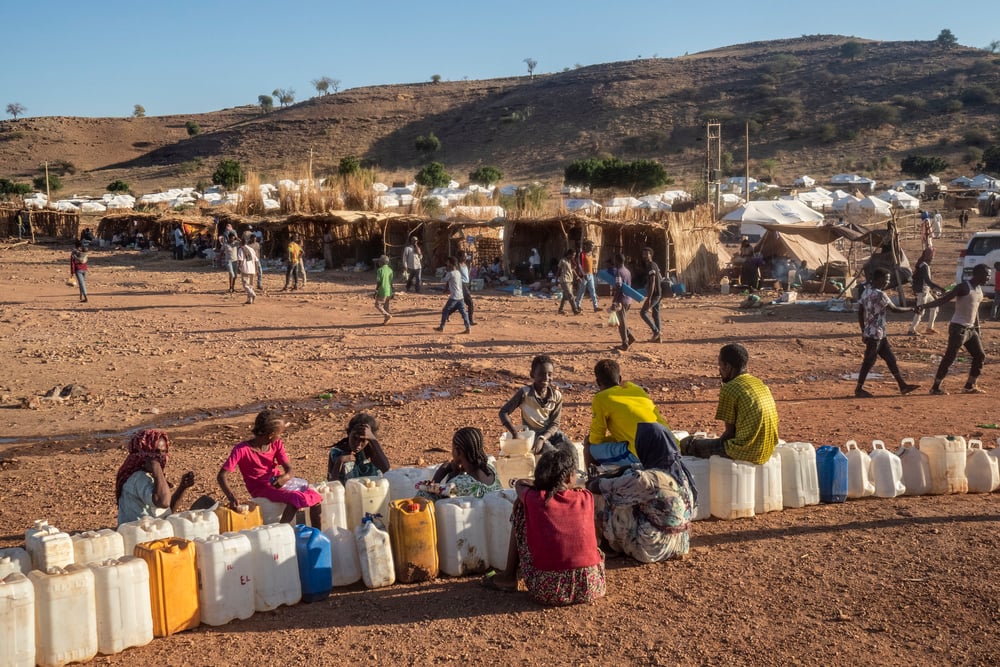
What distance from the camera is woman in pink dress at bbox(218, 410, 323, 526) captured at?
19.2 ft

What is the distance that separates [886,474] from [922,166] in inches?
2132

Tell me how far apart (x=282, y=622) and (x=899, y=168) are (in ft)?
199

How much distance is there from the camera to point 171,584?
4.90 metres

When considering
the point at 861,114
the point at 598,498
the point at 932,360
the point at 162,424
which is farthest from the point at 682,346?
the point at 861,114

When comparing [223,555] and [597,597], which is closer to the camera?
[223,555]

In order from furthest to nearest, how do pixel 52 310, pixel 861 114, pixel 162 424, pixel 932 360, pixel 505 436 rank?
pixel 861 114
pixel 52 310
pixel 932 360
pixel 162 424
pixel 505 436

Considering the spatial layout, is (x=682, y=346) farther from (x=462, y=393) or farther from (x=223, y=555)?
(x=223, y=555)

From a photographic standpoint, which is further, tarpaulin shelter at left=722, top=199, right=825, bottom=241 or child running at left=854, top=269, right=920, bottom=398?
tarpaulin shelter at left=722, top=199, right=825, bottom=241

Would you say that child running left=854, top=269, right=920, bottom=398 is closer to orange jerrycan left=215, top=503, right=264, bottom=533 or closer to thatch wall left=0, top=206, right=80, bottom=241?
orange jerrycan left=215, top=503, right=264, bottom=533

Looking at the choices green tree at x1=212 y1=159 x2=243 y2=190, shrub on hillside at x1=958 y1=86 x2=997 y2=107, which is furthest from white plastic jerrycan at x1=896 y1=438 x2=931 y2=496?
shrub on hillside at x1=958 y1=86 x2=997 y2=107

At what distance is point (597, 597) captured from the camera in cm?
537

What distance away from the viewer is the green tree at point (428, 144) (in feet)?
251

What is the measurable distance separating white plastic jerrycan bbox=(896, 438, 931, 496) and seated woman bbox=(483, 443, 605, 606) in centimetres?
312

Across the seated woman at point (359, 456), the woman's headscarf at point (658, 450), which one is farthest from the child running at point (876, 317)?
the seated woman at point (359, 456)
